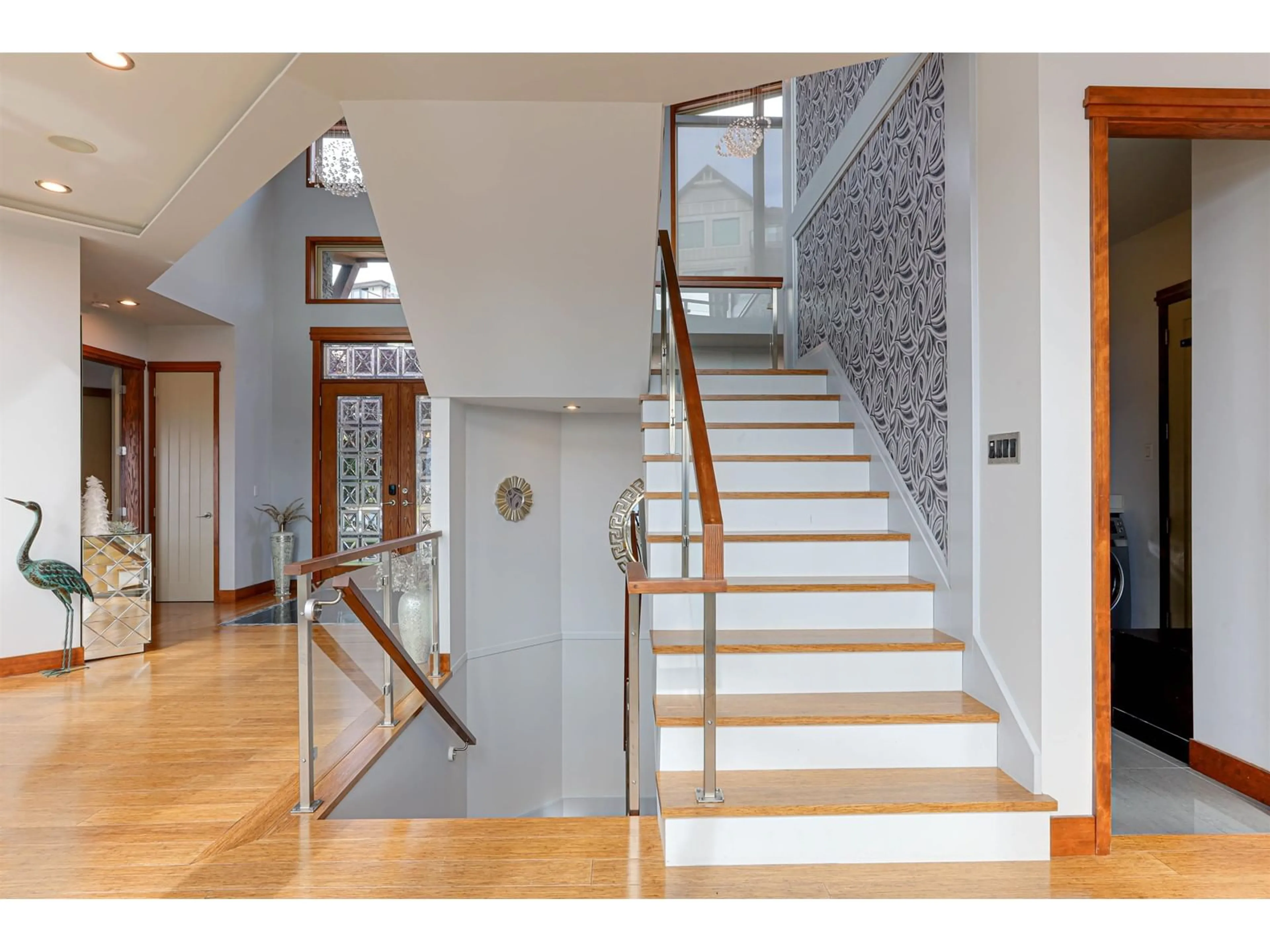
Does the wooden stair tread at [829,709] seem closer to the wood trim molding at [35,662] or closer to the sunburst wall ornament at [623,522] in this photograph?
the sunburst wall ornament at [623,522]

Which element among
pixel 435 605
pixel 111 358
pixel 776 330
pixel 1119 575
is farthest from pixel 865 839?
pixel 111 358

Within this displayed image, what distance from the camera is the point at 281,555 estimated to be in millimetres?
7258

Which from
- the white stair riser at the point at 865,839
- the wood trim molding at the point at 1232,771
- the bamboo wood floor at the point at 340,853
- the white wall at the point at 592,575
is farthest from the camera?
the white wall at the point at 592,575

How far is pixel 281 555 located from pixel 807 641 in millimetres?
6291

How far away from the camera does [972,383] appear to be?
241 centimetres

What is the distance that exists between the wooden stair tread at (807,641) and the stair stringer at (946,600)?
0.29 ft

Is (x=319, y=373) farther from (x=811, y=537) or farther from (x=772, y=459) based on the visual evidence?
(x=811, y=537)

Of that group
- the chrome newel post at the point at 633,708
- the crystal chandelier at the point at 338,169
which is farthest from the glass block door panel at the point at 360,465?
the chrome newel post at the point at 633,708

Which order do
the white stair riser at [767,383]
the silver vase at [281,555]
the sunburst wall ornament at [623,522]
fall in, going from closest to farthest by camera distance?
1. the white stair riser at [767,383]
2. the sunburst wall ornament at [623,522]
3. the silver vase at [281,555]

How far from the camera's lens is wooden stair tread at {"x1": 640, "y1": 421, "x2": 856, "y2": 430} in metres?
3.78

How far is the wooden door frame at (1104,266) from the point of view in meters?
2.02

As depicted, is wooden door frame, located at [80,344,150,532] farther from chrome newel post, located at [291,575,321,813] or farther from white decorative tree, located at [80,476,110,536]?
chrome newel post, located at [291,575,321,813]

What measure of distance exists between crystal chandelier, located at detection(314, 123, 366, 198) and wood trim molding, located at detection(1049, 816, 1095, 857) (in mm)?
5877

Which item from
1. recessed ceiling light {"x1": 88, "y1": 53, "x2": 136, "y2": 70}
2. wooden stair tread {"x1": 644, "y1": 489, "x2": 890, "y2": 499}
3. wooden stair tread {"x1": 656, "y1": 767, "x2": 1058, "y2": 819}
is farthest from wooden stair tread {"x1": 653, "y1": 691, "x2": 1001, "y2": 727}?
recessed ceiling light {"x1": 88, "y1": 53, "x2": 136, "y2": 70}
